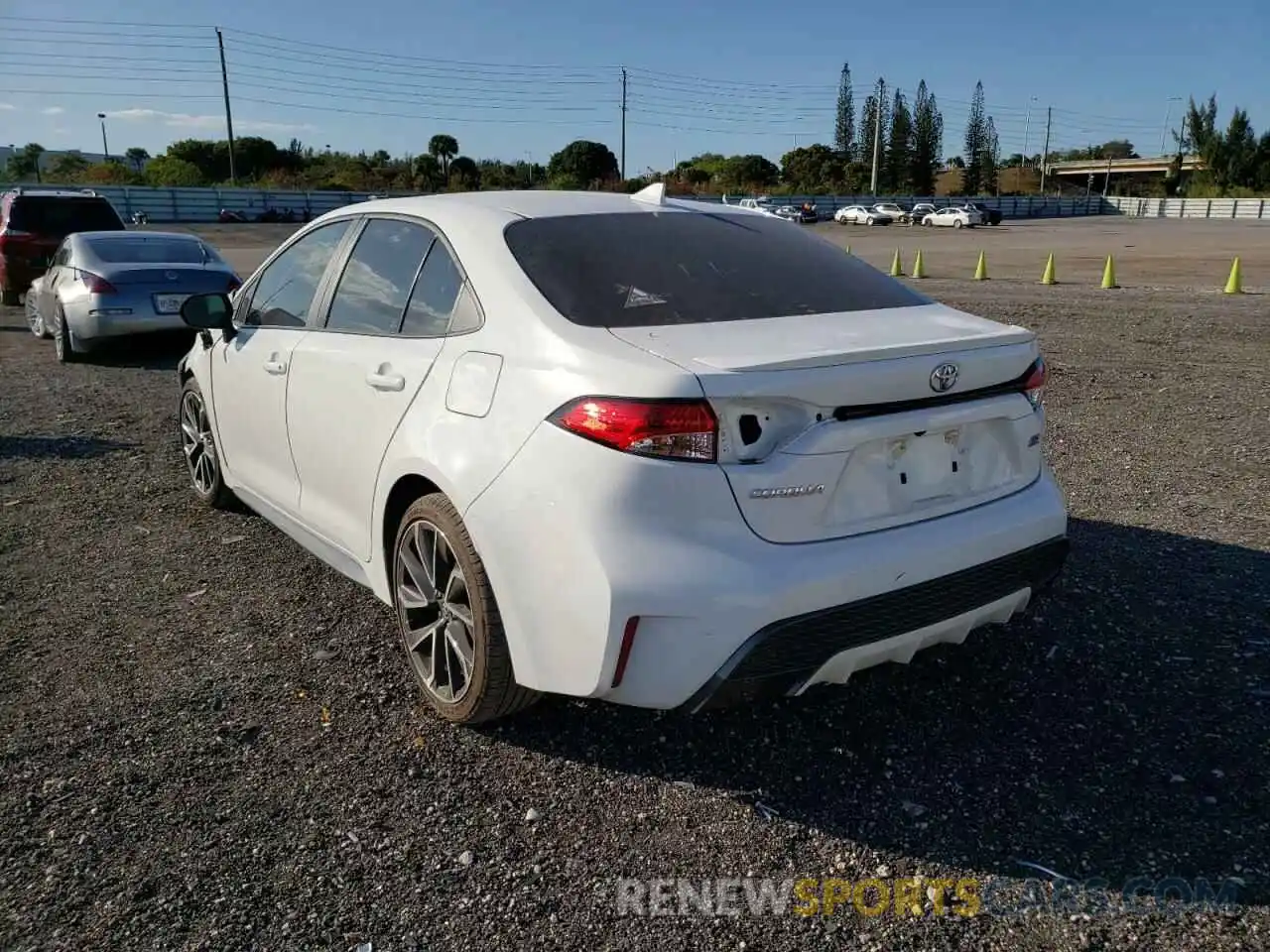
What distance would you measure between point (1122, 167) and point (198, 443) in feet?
452

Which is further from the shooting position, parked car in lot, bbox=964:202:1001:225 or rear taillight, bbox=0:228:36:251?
parked car in lot, bbox=964:202:1001:225

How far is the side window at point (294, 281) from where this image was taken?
4020 millimetres

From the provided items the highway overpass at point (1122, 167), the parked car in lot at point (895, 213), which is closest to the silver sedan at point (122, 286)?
the parked car in lot at point (895, 213)

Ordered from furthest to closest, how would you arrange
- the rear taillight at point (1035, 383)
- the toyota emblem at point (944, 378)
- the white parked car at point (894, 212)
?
the white parked car at point (894, 212) → the rear taillight at point (1035, 383) → the toyota emblem at point (944, 378)

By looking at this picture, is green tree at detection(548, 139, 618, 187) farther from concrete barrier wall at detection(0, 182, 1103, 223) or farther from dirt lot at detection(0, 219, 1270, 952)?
dirt lot at detection(0, 219, 1270, 952)

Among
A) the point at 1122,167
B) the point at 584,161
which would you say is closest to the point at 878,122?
the point at 584,161

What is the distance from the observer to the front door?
3998 millimetres

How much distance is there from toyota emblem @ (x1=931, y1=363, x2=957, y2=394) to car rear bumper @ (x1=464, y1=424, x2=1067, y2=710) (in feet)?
1.21

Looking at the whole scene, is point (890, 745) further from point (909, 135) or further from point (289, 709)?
point (909, 135)

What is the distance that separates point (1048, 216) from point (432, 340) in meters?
91.0

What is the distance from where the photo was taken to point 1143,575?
4.28m

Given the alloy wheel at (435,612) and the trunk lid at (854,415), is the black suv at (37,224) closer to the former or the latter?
the alloy wheel at (435,612)

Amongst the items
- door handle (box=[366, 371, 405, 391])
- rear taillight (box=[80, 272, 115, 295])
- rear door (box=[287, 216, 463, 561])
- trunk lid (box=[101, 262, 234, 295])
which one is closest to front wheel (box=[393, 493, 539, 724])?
rear door (box=[287, 216, 463, 561])

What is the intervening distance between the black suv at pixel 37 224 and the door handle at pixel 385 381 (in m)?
12.4
